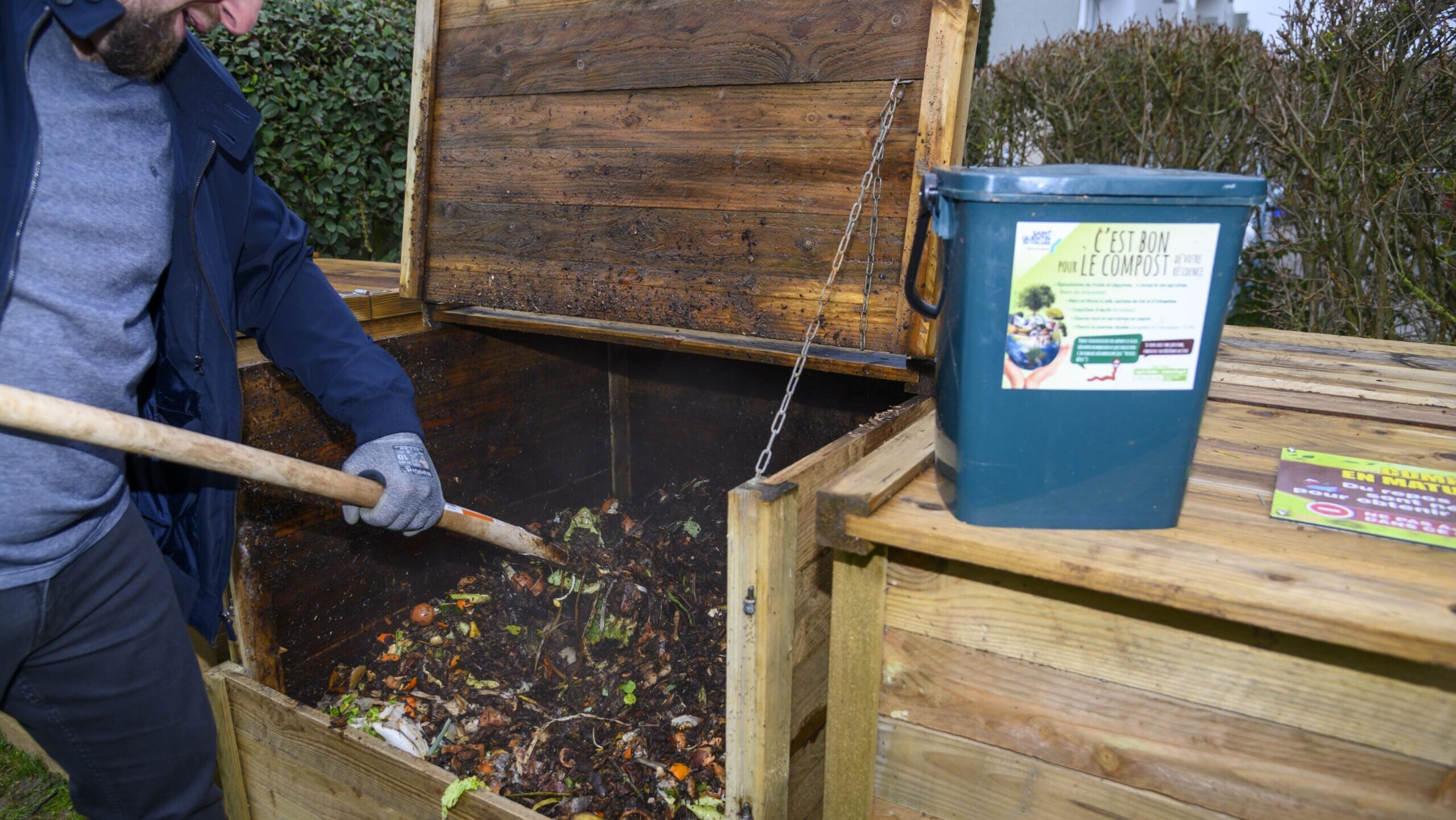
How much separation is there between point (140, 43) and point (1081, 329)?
1.72 metres

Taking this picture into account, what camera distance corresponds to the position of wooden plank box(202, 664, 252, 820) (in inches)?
98.7

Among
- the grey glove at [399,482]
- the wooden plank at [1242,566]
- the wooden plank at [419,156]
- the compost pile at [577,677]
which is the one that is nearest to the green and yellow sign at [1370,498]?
the wooden plank at [1242,566]

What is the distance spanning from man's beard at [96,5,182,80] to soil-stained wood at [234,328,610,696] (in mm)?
955

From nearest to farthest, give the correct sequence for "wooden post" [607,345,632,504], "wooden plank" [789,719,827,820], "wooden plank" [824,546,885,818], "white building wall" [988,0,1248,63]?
1. "wooden plank" [824,546,885,818]
2. "wooden plank" [789,719,827,820]
3. "wooden post" [607,345,632,504]
4. "white building wall" [988,0,1248,63]

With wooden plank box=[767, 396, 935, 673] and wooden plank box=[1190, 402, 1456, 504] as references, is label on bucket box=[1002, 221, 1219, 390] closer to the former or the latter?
wooden plank box=[1190, 402, 1456, 504]

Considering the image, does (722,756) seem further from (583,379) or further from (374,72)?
(374,72)

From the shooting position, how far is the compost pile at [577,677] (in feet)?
8.32

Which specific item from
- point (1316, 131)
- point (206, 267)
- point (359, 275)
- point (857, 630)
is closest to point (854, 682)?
point (857, 630)

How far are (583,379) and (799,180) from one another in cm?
166

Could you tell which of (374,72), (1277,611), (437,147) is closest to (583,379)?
(437,147)

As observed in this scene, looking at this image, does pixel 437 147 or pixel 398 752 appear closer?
pixel 398 752

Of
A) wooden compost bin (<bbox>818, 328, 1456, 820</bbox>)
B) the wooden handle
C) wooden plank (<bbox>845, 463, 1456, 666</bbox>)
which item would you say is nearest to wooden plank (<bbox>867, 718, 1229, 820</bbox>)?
wooden compost bin (<bbox>818, 328, 1456, 820</bbox>)

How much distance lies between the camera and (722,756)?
2561 millimetres

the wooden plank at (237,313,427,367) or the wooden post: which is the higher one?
the wooden plank at (237,313,427,367)
